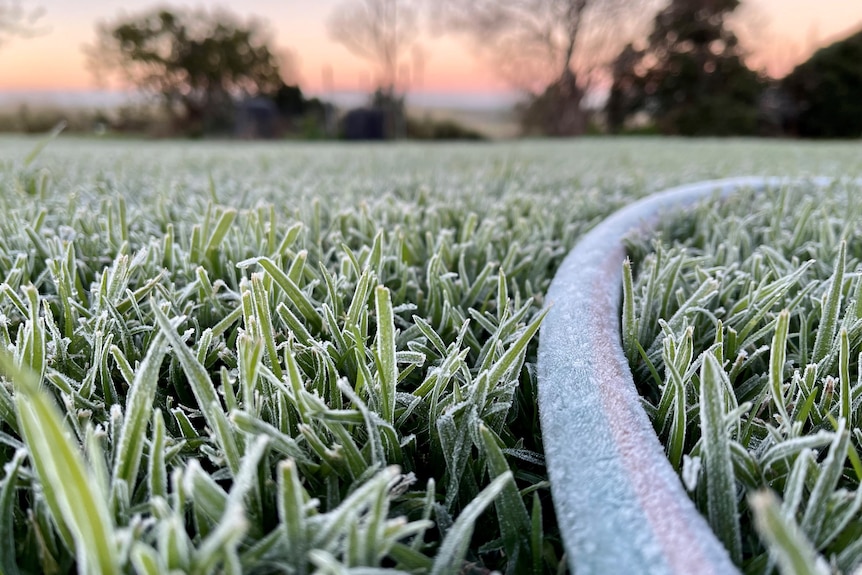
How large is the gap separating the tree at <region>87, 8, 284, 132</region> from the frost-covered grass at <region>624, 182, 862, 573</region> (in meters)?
18.0

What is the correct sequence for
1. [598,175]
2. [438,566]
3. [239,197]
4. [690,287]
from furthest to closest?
1. [598,175]
2. [239,197]
3. [690,287]
4. [438,566]

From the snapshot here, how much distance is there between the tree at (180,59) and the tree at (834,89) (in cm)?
1831

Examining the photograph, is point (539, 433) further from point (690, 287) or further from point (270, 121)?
point (270, 121)

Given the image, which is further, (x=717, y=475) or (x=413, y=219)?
(x=413, y=219)

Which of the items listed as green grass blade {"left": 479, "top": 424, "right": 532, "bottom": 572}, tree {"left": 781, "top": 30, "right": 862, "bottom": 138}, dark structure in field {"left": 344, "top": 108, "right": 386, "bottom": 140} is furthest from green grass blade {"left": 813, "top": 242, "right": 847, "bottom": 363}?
tree {"left": 781, "top": 30, "right": 862, "bottom": 138}

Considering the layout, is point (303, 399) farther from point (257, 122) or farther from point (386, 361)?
point (257, 122)

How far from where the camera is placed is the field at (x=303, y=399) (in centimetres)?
36

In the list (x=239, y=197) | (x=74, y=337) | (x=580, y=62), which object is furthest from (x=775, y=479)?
(x=580, y=62)

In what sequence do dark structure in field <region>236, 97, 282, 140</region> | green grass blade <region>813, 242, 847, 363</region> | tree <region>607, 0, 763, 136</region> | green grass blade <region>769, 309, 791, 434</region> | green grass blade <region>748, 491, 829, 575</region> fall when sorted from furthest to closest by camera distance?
tree <region>607, 0, 763, 136</region>
dark structure in field <region>236, 97, 282, 140</region>
green grass blade <region>813, 242, 847, 363</region>
green grass blade <region>769, 309, 791, 434</region>
green grass blade <region>748, 491, 829, 575</region>

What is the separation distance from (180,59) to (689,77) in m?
16.5

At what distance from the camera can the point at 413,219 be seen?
4.06ft

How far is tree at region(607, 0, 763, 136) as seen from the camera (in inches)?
645

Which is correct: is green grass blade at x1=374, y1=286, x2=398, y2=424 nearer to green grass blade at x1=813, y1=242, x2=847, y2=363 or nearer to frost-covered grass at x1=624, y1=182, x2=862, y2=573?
frost-covered grass at x1=624, y1=182, x2=862, y2=573

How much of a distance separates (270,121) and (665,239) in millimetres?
15035
